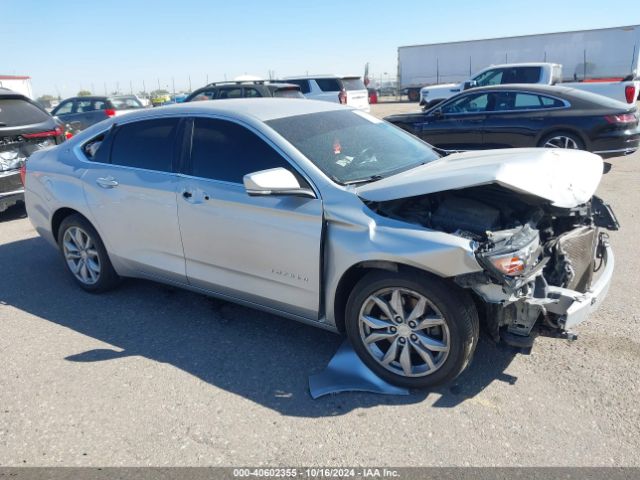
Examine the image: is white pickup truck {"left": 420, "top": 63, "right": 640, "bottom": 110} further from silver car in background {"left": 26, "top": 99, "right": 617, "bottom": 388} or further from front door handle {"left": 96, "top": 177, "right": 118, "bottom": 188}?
front door handle {"left": 96, "top": 177, "right": 118, "bottom": 188}

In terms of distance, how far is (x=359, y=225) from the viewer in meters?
3.03

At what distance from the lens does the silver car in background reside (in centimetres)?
284

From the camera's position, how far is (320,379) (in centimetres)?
318

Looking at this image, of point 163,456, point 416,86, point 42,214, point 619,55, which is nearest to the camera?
point 163,456

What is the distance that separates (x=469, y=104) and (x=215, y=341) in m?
7.09

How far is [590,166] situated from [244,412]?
2.82 metres

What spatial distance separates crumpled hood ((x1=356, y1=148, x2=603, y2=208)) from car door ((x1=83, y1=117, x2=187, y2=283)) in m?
1.62

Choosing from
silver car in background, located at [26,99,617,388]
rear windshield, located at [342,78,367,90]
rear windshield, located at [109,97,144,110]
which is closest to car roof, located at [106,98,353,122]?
silver car in background, located at [26,99,617,388]

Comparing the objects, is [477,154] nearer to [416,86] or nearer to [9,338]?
[9,338]

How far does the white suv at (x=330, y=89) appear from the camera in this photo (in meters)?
17.4

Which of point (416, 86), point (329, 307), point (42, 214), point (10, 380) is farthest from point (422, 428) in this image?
point (416, 86)

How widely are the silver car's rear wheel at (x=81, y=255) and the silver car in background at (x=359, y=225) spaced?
1.09ft

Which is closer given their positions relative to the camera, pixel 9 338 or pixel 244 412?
pixel 244 412

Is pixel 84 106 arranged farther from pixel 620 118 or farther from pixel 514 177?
pixel 514 177
